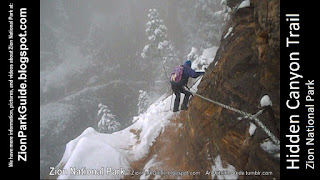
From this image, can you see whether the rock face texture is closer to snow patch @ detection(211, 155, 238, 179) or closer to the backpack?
snow patch @ detection(211, 155, 238, 179)

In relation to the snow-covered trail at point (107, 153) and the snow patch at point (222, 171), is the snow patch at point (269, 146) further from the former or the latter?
the snow-covered trail at point (107, 153)

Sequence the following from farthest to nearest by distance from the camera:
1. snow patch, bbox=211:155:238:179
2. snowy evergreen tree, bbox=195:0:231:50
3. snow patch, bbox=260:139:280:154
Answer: snowy evergreen tree, bbox=195:0:231:50, snow patch, bbox=211:155:238:179, snow patch, bbox=260:139:280:154

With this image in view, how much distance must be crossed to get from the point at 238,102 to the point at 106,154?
4.19m

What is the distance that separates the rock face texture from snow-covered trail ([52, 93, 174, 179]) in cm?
82

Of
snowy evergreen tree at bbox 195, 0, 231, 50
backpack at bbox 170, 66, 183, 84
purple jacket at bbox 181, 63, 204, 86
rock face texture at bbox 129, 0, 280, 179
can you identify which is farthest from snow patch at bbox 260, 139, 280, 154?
snowy evergreen tree at bbox 195, 0, 231, 50

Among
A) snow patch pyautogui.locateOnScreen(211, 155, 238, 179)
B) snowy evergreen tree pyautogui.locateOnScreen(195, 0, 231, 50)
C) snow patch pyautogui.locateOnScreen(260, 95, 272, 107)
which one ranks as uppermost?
snowy evergreen tree pyautogui.locateOnScreen(195, 0, 231, 50)

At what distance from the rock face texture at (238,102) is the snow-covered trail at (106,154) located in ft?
2.68

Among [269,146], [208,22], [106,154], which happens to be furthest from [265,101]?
[208,22]

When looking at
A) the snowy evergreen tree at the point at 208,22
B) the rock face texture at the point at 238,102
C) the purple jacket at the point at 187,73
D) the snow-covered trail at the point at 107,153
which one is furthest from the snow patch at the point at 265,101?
the snowy evergreen tree at the point at 208,22

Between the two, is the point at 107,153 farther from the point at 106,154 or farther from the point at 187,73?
the point at 187,73

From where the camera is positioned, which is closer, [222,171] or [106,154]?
[222,171]

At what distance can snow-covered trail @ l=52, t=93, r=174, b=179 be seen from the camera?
6.49 metres

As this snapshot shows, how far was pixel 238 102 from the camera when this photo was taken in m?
5.38
